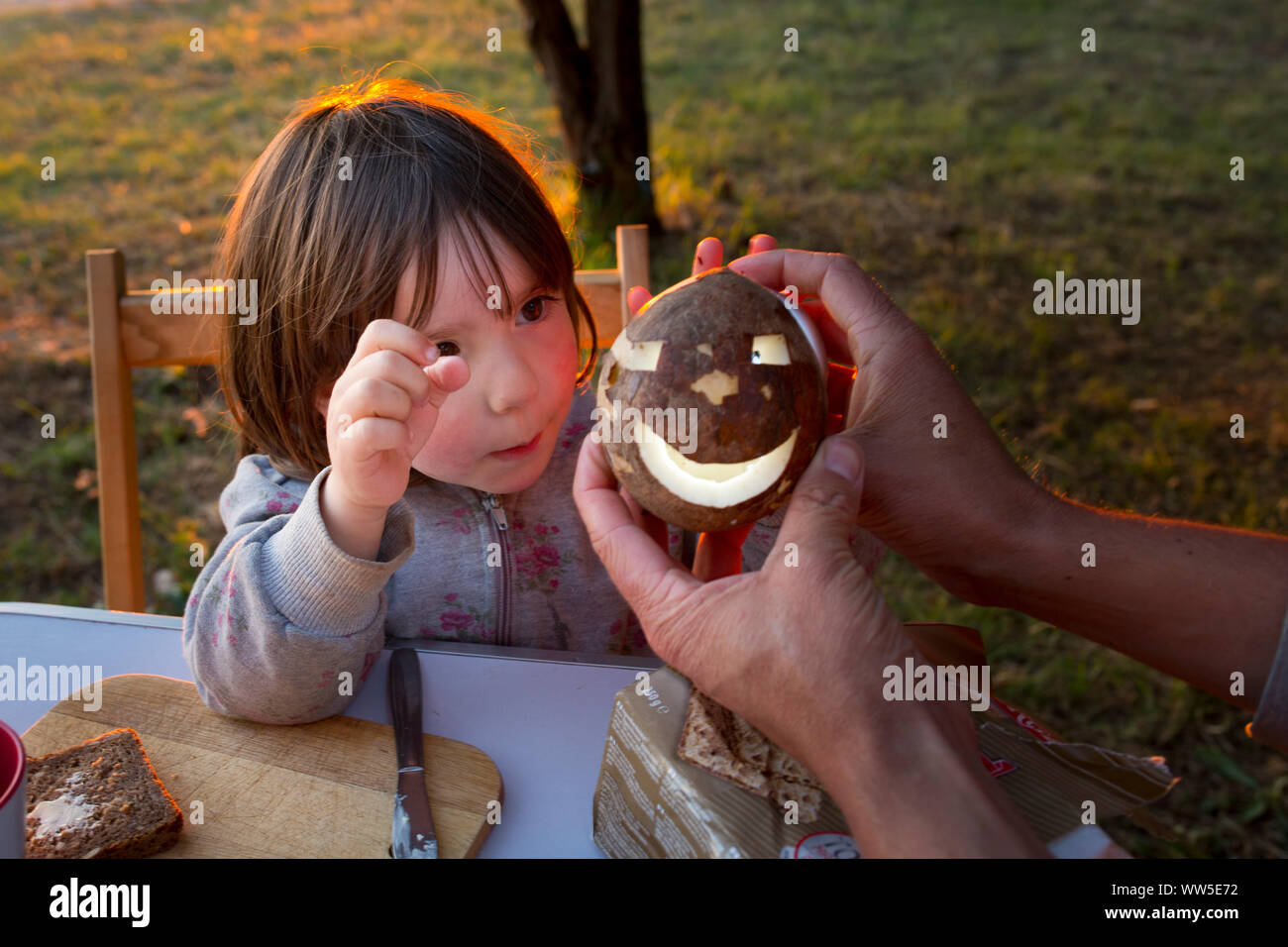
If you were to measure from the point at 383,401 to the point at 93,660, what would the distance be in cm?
68

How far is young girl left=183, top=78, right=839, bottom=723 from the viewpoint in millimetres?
1354

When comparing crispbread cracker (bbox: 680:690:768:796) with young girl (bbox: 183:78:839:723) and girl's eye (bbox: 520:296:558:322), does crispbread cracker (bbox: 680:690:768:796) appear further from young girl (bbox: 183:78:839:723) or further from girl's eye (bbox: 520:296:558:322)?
girl's eye (bbox: 520:296:558:322)

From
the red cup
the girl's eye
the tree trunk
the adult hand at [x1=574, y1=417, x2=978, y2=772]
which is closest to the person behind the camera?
the red cup

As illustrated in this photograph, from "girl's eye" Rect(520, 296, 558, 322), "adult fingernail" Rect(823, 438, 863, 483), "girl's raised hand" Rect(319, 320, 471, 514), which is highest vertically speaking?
"girl's eye" Rect(520, 296, 558, 322)

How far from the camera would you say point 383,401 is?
126 cm

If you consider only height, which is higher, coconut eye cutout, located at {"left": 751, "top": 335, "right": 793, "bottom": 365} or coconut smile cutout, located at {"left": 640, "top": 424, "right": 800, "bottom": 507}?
coconut eye cutout, located at {"left": 751, "top": 335, "right": 793, "bottom": 365}

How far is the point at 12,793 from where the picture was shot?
970mm

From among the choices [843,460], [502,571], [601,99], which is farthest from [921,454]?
[601,99]

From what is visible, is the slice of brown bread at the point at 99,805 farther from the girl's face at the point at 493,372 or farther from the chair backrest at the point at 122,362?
the chair backrest at the point at 122,362

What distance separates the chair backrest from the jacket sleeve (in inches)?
24.6

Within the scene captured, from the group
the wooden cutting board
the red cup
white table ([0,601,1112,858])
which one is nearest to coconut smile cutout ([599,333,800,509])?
white table ([0,601,1112,858])

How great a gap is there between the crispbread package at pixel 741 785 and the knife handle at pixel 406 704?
0.26 metres

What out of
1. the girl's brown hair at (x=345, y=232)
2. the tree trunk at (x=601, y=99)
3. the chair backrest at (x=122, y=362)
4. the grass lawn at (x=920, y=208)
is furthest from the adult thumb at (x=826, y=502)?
the tree trunk at (x=601, y=99)

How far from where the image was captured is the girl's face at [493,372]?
150 cm
